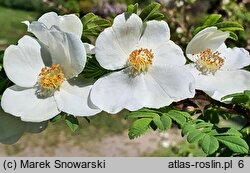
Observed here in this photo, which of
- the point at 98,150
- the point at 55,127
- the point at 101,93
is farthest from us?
the point at 55,127

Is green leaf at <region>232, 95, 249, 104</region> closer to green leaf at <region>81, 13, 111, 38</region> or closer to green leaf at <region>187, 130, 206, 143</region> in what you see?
green leaf at <region>187, 130, 206, 143</region>

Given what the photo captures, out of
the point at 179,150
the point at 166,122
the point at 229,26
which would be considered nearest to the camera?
the point at 166,122

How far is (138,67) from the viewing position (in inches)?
36.6

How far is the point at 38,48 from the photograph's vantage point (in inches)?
36.4

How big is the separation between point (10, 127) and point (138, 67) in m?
0.27

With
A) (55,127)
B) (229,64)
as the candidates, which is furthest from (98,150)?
(229,64)

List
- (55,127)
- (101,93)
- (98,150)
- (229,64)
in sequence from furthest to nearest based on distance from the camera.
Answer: (55,127), (98,150), (229,64), (101,93)

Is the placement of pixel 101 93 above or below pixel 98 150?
above

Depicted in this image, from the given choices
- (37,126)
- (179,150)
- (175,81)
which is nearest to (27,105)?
(37,126)

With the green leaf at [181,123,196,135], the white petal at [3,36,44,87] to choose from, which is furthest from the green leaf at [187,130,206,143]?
the white petal at [3,36,44,87]

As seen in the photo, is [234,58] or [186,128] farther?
[234,58]

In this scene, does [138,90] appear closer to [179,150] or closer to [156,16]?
[156,16]

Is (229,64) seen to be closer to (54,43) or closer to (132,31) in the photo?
(132,31)

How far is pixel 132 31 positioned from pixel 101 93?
0.44ft
